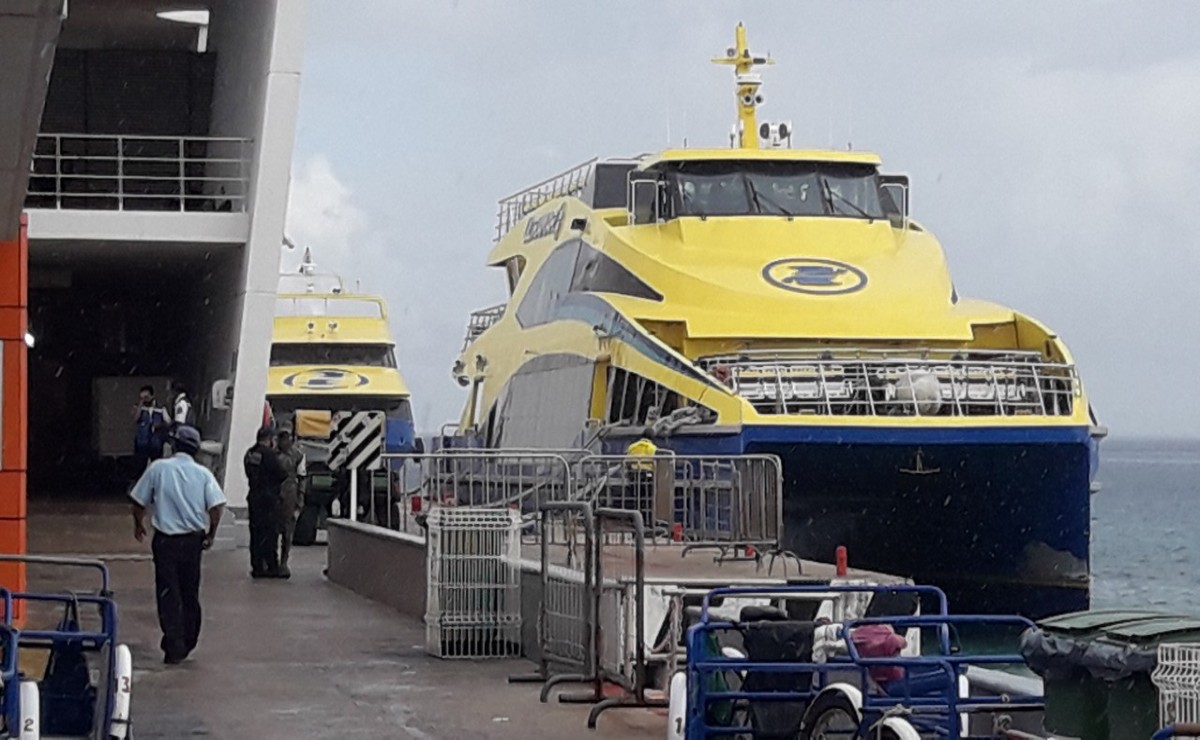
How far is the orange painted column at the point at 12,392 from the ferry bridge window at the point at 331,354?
19237 mm

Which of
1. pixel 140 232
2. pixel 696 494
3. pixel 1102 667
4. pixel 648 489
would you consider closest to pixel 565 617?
pixel 696 494

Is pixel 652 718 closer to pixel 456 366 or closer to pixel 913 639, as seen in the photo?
pixel 913 639

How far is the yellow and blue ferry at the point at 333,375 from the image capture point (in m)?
33.0

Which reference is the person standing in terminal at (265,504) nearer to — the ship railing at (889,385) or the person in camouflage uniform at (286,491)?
the person in camouflage uniform at (286,491)

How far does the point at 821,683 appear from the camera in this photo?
9.86m

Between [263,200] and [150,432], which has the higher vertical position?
[263,200]

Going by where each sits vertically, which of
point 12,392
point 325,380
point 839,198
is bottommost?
point 12,392

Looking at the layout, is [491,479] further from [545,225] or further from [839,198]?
[545,225]

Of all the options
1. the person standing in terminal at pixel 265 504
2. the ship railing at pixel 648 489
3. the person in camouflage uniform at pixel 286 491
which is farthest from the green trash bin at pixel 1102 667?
the person in camouflage uniform at pixel 286 491

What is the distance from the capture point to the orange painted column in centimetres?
1530

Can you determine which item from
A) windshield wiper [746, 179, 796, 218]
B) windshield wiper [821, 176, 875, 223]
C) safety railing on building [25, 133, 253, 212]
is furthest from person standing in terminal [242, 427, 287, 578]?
safety railing on building [25, 133, 253, 212]

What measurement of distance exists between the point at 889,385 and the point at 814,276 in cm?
264

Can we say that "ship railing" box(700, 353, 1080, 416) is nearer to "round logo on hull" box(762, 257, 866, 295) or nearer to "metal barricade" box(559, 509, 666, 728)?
"round logo on hull" box(762, 257, 866, 295)

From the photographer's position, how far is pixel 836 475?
73.4ft
